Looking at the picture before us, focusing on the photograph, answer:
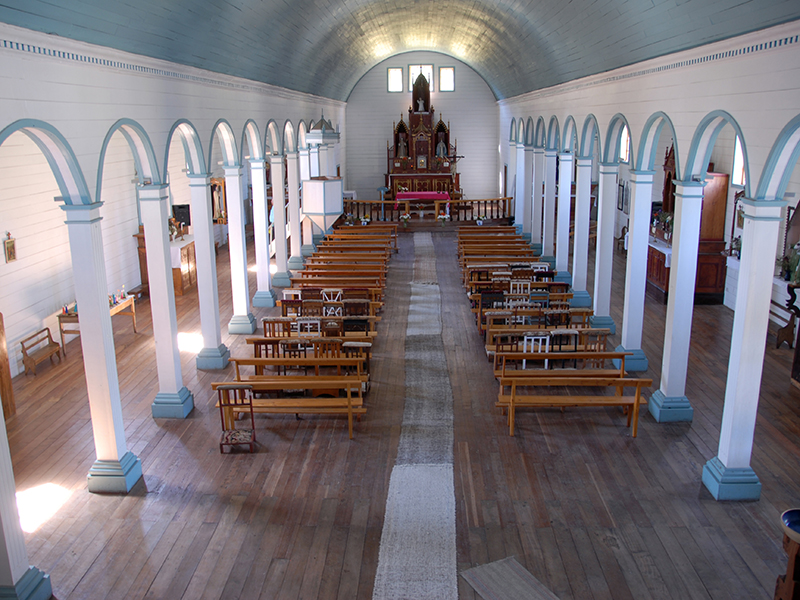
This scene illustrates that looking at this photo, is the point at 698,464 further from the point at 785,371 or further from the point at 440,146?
the point at 440,146

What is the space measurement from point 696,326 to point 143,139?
11.2m

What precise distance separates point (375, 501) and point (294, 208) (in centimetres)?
1268

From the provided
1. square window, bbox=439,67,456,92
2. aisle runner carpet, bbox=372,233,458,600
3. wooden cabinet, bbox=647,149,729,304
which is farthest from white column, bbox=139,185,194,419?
square window, bbox=439,67,456,92

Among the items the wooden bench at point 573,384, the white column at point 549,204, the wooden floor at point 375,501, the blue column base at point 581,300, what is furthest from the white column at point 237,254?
the white column at point 549,204

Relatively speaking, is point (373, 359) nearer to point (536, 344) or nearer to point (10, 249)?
point (536, 344)

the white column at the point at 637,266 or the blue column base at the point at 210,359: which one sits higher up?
the white column at the point at 637,266

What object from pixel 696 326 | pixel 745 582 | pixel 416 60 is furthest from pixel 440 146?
pixel 745 582

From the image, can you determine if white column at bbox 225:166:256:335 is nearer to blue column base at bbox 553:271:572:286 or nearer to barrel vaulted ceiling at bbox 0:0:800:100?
barrel vaulted ceiling at bbox 0:0:800:100

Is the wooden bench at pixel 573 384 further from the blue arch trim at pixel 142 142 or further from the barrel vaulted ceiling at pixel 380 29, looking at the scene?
the blue arch trim at pixel 142 142

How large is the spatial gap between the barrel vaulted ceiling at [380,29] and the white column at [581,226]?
217 cm

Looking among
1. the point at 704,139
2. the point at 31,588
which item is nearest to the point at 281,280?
the point at 704,139

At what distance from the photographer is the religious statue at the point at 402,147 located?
31906 mm

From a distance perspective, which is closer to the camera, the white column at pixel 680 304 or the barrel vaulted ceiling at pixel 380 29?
the barrel vaulted ceiling at pixel 380 29

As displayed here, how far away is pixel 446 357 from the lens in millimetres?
12422
